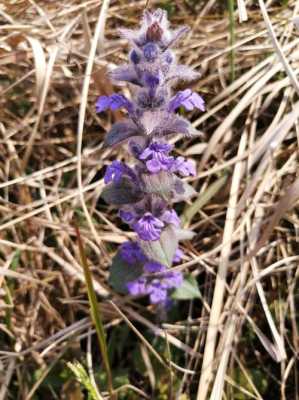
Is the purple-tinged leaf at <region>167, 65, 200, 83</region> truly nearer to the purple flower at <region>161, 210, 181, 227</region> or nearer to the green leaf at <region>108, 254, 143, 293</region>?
the purple flower at <region>161, 210, 181, 227</region>

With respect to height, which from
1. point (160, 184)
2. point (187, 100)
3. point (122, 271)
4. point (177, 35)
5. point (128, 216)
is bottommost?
point (122, 271)

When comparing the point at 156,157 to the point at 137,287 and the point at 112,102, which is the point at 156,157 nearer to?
the point at 112,102

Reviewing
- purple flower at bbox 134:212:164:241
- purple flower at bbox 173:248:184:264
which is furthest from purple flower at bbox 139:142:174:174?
purple flower at bbox 173:248:184:264

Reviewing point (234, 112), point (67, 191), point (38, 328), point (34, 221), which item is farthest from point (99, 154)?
point (38, 328)

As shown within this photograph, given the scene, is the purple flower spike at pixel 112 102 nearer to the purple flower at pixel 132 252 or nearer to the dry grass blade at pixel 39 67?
the purple flower at pixel 132 252

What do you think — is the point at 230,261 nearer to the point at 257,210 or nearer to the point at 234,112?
the point at 257,210

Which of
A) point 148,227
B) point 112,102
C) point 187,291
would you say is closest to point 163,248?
point 148,227
